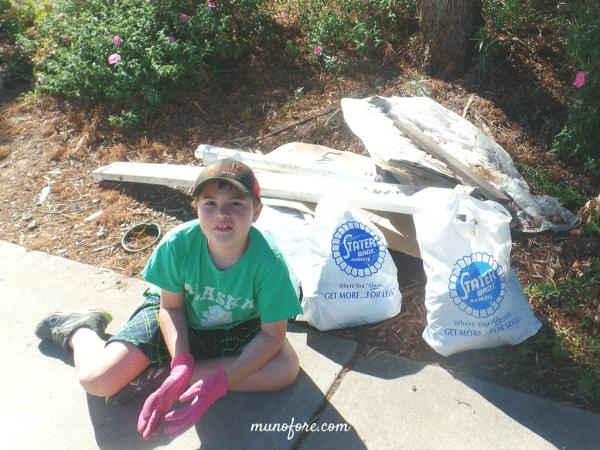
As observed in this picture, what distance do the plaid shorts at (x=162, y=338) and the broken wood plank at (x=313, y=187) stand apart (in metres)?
0.91

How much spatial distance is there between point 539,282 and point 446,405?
95 cm

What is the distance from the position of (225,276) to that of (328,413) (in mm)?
752

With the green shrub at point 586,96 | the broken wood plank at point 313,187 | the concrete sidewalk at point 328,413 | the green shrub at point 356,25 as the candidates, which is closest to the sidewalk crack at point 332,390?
the concrete sidewalk at point 328,413

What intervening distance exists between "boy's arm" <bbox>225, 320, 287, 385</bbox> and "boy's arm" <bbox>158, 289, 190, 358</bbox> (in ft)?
0.74

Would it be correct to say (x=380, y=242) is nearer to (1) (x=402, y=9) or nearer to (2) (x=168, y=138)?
(2) (x=168, y=138)

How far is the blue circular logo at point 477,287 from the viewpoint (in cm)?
220

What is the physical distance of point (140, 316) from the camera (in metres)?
2.20

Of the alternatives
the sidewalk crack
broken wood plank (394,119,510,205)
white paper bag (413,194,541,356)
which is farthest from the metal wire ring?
white paper bag (413,194,541,356)

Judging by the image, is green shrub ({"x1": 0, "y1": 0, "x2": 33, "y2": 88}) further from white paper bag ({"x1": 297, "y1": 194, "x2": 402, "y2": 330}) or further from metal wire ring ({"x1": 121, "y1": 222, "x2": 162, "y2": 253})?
white paper bag ({"x1": 297, "y1": 194, "x2": 402, "y2": 330})

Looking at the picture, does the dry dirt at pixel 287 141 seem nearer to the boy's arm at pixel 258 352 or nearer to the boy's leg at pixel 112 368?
the boy's arm at pixel 258 352

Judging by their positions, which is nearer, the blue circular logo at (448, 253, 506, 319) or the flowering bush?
the blue circular logo at (448, 253, 506, 319)

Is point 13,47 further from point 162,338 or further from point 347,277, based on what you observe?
point 347,277

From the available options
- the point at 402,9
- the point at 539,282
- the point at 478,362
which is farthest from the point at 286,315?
the point at 402,9

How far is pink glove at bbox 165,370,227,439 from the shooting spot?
5.86ft
